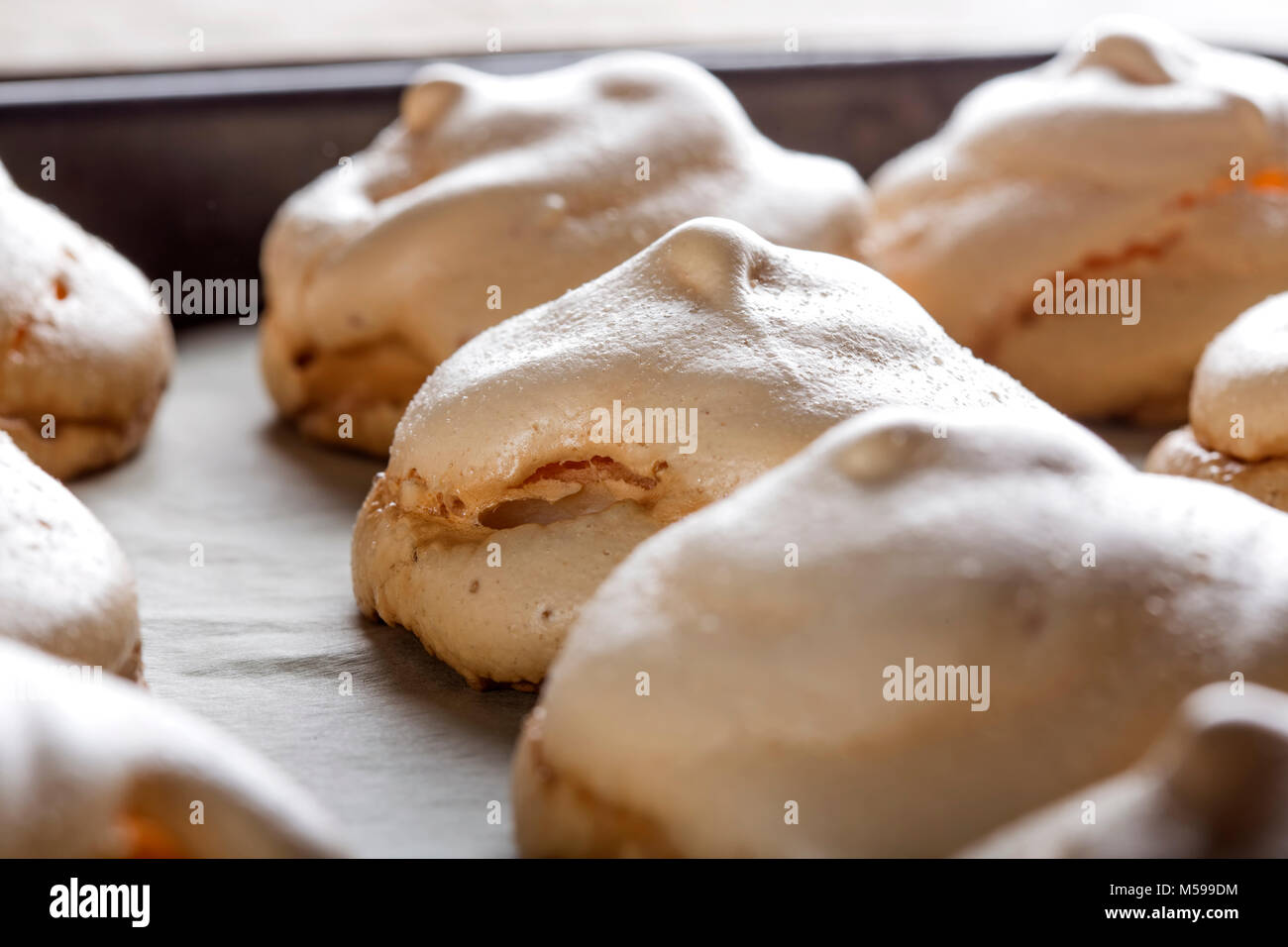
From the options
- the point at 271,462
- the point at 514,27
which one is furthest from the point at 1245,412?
the point at 514,27

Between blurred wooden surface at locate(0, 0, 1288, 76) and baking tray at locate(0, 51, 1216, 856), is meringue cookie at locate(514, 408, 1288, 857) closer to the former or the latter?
baking tray at locate(0, 51, 1216, 856)

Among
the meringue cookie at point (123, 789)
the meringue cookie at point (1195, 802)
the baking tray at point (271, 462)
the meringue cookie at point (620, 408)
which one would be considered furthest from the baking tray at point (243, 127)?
the meringue cookie at point (1195, 802)

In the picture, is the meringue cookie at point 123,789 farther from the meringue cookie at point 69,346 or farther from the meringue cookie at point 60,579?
the meringue cookie at point 69,346

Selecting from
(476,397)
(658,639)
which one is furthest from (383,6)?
(658,639)

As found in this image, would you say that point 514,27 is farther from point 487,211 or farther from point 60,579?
point 60,579

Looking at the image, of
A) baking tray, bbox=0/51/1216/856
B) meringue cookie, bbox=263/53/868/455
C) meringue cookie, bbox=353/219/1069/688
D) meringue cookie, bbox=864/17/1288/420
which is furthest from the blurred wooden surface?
meringue cookie, bbox=353/219/1069/688
